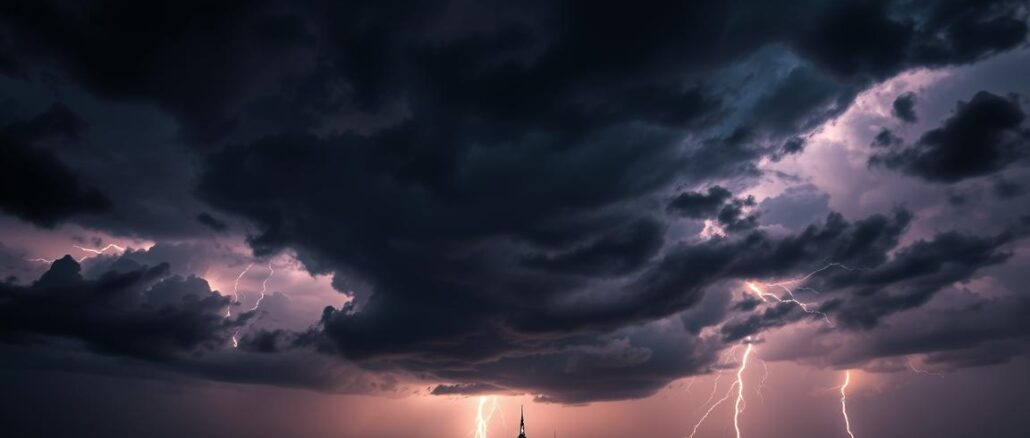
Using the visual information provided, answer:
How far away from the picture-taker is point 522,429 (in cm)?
18200
